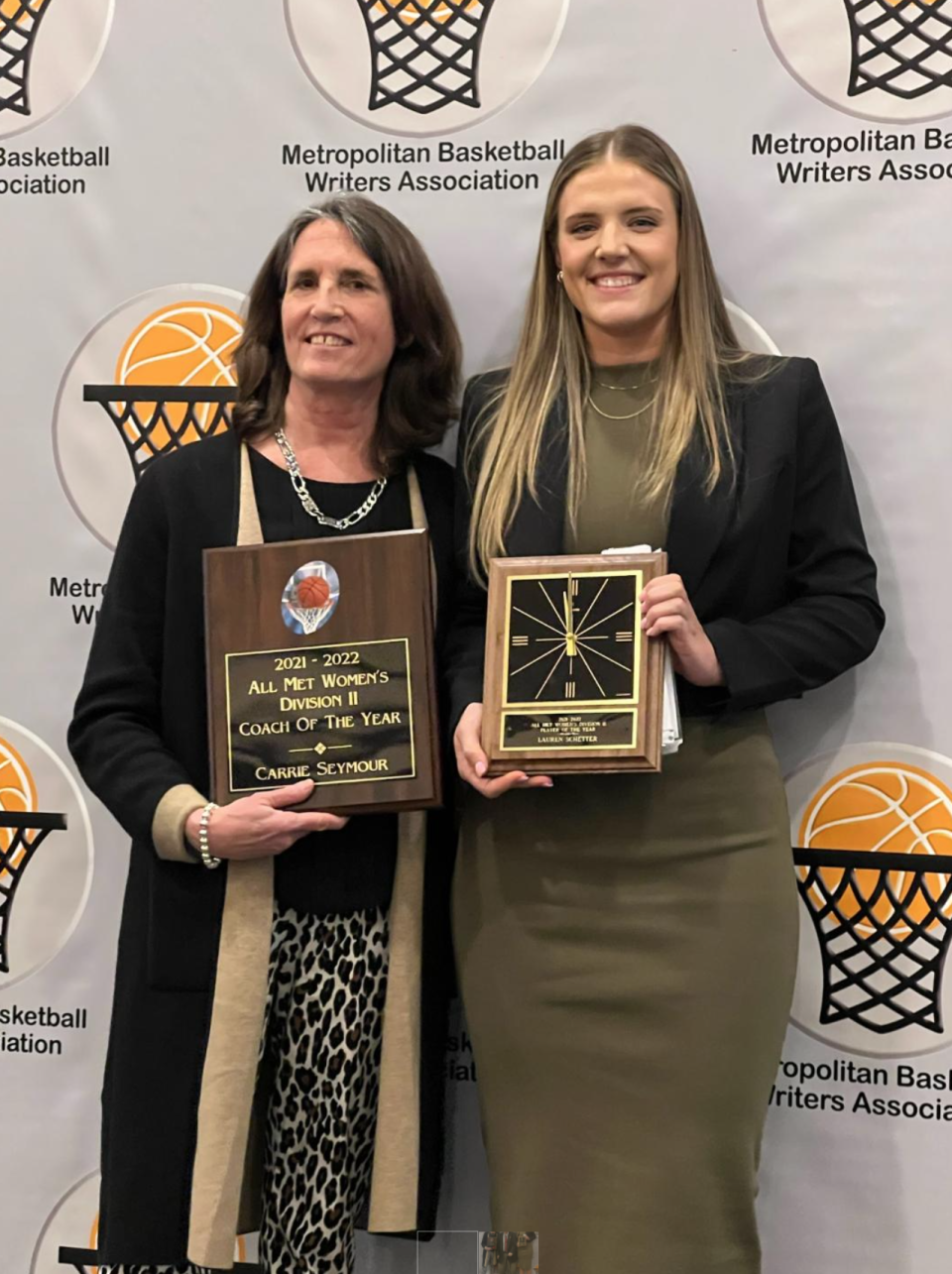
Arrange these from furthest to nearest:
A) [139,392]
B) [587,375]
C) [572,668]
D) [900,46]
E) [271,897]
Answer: [139,392] < [900,46] < [587,375] < [271,897] < [572,668]

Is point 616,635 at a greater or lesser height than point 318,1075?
greater

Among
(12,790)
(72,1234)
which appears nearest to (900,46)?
(12,790)

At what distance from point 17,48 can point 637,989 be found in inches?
68.4

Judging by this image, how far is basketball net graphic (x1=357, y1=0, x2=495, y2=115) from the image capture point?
208cm

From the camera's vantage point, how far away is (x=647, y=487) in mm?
1749

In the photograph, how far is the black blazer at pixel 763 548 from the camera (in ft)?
5.67

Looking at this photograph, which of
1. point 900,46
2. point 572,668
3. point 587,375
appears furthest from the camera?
point 900,46

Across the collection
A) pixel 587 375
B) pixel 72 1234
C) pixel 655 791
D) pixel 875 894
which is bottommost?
pixel 72 1234

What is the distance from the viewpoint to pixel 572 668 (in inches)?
64.3

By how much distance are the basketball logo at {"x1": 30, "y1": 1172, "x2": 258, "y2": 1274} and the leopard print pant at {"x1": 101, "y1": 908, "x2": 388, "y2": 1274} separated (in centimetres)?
46

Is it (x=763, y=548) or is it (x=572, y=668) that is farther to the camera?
(x=763, y=548)

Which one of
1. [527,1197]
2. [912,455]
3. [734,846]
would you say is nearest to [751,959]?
[734,846]

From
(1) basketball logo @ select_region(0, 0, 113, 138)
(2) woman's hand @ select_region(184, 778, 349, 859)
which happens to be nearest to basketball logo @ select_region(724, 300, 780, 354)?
(2) woman's hand @ select_region(184, 778, 349, 859)

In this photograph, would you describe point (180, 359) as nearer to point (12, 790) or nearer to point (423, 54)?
point (423, 54)
